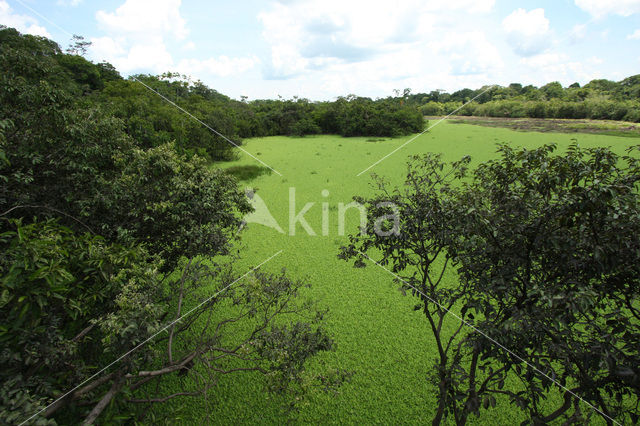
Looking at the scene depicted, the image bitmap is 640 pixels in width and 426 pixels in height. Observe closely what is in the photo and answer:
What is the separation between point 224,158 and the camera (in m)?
13.5

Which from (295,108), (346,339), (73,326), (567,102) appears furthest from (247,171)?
(567,102)

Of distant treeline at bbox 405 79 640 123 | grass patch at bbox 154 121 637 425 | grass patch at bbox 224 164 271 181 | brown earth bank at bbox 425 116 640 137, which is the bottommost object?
grass patch at bbox 154 121 637 425

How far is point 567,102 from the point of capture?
18.6m

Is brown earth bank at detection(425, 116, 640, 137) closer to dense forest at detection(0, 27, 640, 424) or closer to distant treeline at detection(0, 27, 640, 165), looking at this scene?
distant treeline at detection(0, 27, 640, 165)

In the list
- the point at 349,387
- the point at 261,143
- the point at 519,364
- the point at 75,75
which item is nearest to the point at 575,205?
the point at 519,364

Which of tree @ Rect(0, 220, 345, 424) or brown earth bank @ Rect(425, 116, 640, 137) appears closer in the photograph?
tree @ Rect(0, 220, 345, 424)

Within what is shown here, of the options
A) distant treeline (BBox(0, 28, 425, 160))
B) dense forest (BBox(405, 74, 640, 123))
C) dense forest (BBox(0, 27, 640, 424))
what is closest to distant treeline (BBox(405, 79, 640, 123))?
dense forest (BBox(405, 74, 640, 123))

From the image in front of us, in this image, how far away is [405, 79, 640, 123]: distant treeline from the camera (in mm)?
16000

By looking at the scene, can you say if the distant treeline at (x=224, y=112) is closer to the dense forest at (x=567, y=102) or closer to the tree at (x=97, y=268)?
the dense forest at (x=567, y=102)

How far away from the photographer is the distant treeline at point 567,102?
1600 cm

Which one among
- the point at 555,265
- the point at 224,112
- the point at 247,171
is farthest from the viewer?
the point at 224,112

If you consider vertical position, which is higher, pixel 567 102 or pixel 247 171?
pixel 567 102

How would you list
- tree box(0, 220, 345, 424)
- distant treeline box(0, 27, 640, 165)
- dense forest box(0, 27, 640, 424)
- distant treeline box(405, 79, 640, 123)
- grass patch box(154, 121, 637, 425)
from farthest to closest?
distant treeline box(405, 79, 640, 123) < distant treeline box(0, 27, 640, 165) < grass patch box(154, 121, 637, 425) < dense forest box(0, 27, 640, 424) < tree box(0, 220, 345, 424)

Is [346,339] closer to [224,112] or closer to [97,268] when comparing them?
[97,268]
